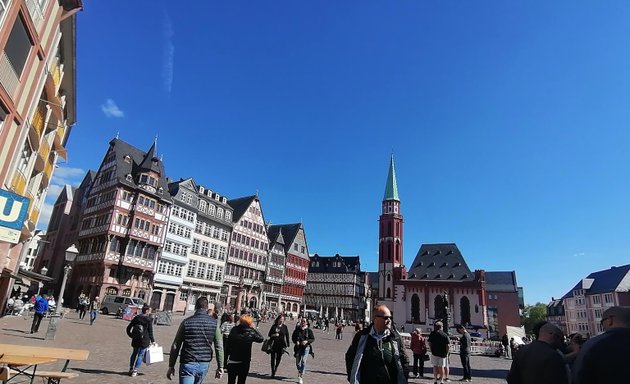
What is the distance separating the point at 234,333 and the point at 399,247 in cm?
7759

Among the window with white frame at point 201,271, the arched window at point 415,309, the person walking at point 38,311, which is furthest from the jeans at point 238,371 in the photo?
the arched window at point 415,309

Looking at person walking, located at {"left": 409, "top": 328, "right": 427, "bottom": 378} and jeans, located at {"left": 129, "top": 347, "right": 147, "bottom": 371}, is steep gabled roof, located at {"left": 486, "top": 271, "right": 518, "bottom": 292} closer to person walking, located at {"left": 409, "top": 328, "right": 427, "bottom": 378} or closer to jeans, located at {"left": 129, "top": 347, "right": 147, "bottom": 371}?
person walking, located at {"left": 409, "top": 328, "right": 427, "bottom": 378}

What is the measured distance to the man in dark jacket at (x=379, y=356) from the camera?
4.51 m

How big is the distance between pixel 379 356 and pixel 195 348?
296cm

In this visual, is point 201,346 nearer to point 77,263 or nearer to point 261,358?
point 261,358

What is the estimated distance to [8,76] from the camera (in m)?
12.4

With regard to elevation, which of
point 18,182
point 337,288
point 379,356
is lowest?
point 379,356

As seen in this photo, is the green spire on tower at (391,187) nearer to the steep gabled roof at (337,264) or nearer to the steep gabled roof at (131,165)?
the steep gabled roof at (337,264)

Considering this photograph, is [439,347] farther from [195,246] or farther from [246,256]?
[246,256]

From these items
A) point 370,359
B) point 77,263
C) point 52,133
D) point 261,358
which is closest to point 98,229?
point 77,263

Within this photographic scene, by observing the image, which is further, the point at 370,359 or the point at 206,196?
the point at 206,196

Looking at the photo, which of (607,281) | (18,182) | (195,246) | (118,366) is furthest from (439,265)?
(118,366)

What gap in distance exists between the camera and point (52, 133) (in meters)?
21.6

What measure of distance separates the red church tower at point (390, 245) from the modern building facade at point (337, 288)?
9534mm
